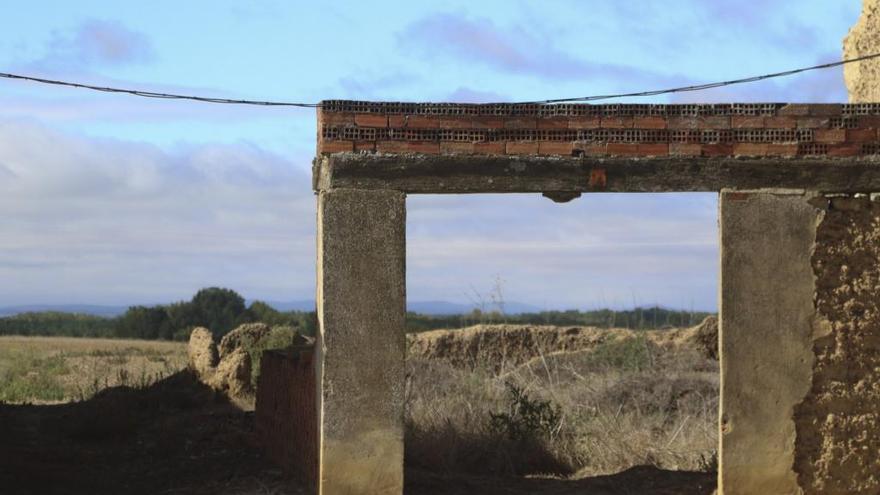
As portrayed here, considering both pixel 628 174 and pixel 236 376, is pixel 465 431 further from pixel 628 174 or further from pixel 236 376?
pixel 628 174

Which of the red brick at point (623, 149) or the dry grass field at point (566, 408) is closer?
the red brick at point (623, 149)

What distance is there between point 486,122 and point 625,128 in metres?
1.00

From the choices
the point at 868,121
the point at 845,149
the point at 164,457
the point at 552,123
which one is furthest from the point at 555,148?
the point at 164,457

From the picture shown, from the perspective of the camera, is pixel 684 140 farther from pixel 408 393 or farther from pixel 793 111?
pixel 408 393

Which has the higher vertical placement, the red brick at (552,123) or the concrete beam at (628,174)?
the red brick at (552,123)

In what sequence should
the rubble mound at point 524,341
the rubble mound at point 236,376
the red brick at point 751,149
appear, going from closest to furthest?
the red brick at point 751,149 → the rubble mound at point 236,376 → the rubble mound at point 524,341

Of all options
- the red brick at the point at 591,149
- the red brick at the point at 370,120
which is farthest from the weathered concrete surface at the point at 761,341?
the red brick at the point at 370,120

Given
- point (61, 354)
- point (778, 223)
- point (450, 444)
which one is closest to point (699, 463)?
point (450, 444)

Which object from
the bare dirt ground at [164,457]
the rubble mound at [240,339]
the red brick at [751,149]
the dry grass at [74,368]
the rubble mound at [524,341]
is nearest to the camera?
the red brick at [751,149]

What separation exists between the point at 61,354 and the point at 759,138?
59.0ft

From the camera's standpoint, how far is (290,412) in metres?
10.0

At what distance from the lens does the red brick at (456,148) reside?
841 centimetres

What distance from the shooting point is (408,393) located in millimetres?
14266

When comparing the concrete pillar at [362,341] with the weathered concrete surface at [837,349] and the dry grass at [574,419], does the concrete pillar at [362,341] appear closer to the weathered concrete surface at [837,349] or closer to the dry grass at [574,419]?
the weathered concrete surface at [837,349]
